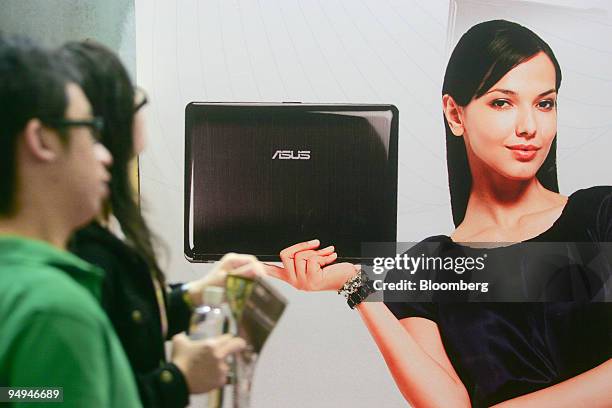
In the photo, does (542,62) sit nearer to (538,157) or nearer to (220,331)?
(538,157)

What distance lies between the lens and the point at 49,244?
1631 mm

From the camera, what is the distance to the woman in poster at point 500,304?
2150 mm

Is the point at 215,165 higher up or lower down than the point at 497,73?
lower down

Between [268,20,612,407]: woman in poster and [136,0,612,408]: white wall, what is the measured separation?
4 centimetres

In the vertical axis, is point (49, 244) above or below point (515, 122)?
below

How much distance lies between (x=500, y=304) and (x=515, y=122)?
1.69ft

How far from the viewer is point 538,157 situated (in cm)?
217

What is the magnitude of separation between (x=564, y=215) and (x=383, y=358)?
0.66m

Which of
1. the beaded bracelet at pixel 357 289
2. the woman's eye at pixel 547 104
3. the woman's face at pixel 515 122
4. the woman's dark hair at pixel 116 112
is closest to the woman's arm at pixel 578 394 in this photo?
the beaded bracelet at pixel 357 289

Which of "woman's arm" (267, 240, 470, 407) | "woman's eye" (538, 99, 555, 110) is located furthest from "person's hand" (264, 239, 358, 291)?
"woman's eye" (538, 99, 555, 110)

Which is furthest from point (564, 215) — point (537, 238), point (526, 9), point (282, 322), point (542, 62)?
point (282, 322)

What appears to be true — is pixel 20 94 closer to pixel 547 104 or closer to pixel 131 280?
pixel 131 280

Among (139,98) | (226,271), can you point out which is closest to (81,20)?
(139,98)

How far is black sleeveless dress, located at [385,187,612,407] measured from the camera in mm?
2162
